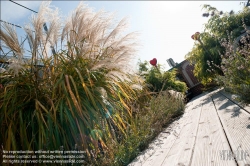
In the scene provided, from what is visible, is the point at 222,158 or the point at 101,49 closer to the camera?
the point at 222,158

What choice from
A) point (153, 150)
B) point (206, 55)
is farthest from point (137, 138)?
point (206, 55)

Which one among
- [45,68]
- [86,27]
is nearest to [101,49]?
[86,27]

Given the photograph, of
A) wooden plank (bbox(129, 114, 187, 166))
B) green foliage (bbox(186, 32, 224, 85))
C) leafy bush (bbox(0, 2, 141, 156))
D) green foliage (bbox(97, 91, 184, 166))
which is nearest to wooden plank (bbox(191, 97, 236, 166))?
wooden plank (bbox(129, 114, 187, 166))

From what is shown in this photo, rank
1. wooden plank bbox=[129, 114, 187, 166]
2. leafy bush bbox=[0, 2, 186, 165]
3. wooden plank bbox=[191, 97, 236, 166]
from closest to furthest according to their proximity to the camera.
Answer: wooden plank bbox=[191, 97, 236, 166]
wooden plank bbox=[129, 114, 187, 166]
leafy bush bbox=[0, 2, 186, 165]

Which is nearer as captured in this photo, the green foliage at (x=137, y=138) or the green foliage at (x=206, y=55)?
the green foliage at (x=137, y=138)

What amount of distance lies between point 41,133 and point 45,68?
848 mm

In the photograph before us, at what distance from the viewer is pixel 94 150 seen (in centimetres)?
169

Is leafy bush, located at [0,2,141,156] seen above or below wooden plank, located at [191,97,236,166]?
above

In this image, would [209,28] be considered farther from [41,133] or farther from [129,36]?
[41,133]

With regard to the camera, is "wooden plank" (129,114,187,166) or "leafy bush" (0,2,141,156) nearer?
"wooden plank" (129,114,187,166)

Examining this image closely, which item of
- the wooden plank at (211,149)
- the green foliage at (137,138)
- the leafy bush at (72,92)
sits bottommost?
the wooden plank at (211,149)

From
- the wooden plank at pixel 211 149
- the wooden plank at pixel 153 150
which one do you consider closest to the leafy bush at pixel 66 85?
the wooden plank at pixel 153 150

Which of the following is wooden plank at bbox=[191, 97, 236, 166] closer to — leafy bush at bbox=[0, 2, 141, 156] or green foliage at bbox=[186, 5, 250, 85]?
leafy bush at bbox=[0, 2, 141, 156]

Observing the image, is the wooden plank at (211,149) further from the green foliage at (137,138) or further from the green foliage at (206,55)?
the green foliage at (206,55)
